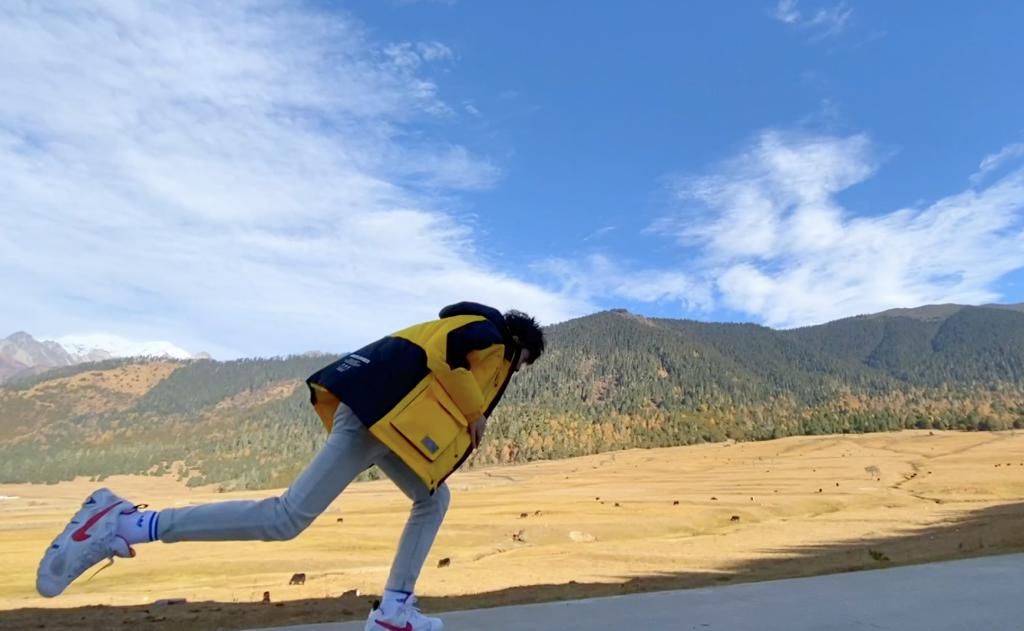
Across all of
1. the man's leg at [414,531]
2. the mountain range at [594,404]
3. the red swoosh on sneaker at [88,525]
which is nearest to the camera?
the red swoosh on sneaker at [88,525]

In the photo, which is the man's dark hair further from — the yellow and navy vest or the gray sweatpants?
the gray sweatpants

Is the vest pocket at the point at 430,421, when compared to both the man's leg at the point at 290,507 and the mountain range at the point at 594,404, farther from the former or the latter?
the mountain range at the point at 594,404

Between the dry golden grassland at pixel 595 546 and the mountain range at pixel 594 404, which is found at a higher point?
the mountain range at pixel 594 404

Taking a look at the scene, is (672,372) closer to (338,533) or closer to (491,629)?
(338,533)

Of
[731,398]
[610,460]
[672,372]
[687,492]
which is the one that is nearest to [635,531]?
[687,492]

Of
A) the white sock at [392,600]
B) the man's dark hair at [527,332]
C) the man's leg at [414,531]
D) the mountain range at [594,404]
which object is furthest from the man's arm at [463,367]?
the mountain range at [594,404]

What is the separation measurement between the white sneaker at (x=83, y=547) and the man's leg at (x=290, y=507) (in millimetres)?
192

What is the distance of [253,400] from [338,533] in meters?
Result: 165

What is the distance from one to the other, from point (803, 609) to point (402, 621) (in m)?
2.14

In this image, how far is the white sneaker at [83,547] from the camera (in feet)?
9.75

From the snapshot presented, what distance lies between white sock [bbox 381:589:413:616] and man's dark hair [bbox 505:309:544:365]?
1201 mm

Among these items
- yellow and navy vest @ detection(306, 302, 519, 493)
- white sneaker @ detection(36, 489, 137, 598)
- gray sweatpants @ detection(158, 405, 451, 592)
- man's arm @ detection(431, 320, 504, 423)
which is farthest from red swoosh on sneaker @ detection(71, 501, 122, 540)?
man's arm @ detection(431, 320, 504, 423)

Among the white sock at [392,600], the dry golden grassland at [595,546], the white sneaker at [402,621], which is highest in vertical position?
the white sock at [392,600]

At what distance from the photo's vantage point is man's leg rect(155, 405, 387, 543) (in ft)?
9.70
